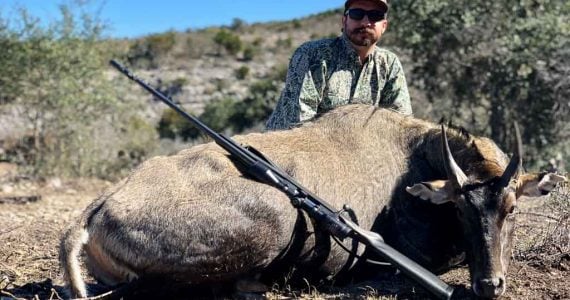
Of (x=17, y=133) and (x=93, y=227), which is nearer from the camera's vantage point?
(x=93, y=227)

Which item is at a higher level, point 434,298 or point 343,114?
point 343,114

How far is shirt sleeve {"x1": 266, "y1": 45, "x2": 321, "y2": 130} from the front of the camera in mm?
6879

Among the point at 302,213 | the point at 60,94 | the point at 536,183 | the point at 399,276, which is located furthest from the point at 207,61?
the point at 536,183

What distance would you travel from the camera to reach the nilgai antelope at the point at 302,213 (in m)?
4.91

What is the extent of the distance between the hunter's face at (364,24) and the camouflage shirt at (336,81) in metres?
0.14

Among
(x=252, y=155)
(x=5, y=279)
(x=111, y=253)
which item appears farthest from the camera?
(x=5, y=279)

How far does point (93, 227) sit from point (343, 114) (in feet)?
7.61

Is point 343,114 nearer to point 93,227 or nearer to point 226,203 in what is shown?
point 226,203

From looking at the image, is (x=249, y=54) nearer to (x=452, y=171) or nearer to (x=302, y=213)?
(x=302, y=213)

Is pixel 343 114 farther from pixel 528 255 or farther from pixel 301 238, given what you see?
pixel 528 255

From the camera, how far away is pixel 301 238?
5.30 meters

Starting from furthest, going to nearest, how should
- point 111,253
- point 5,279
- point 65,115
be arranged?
point 65,115 < point 5,279 < point 111,253

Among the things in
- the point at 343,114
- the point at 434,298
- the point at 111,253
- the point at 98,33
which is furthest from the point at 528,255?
the point at 98,33

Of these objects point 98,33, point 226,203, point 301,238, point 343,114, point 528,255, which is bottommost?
point 528,255
